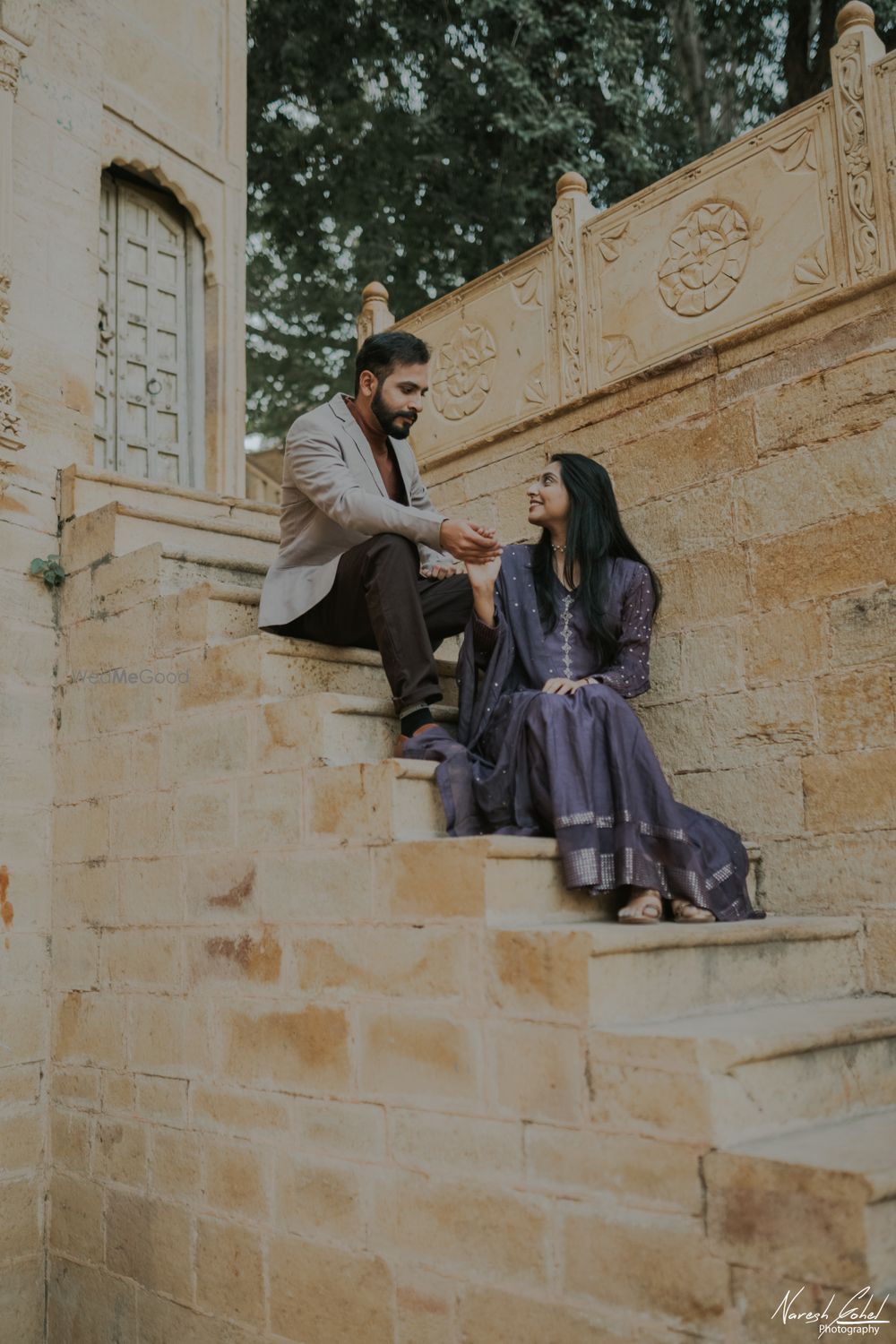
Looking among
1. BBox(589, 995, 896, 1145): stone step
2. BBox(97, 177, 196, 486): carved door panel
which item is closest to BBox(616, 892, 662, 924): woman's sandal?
BBox(589, 995, 896, 1145): stone step

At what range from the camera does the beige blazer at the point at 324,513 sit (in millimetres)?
4242

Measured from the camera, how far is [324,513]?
4.54 meters

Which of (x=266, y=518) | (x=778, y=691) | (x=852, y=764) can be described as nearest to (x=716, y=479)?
(x=778, y=691)

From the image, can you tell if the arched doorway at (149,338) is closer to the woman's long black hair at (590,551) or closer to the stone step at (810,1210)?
the woman's long black hair at (590,551)

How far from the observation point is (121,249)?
7020mm

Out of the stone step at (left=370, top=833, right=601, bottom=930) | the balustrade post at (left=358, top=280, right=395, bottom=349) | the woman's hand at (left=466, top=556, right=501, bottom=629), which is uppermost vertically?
the balustrade post at (left=358, top=280, right=395, bottom=349)

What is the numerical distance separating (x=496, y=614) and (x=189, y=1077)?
186cm

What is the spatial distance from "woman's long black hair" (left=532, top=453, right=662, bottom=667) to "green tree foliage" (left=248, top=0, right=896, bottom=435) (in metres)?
6.64

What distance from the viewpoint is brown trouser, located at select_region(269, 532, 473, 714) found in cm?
410

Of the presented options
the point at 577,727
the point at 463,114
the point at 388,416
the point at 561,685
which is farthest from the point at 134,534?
the point at 463,114

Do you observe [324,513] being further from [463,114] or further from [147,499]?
[463,114]

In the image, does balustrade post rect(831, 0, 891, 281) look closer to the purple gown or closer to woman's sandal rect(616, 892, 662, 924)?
the purple gown

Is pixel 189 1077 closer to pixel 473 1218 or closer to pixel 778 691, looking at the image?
pixel 473 1218

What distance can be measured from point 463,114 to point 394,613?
8341 mm
